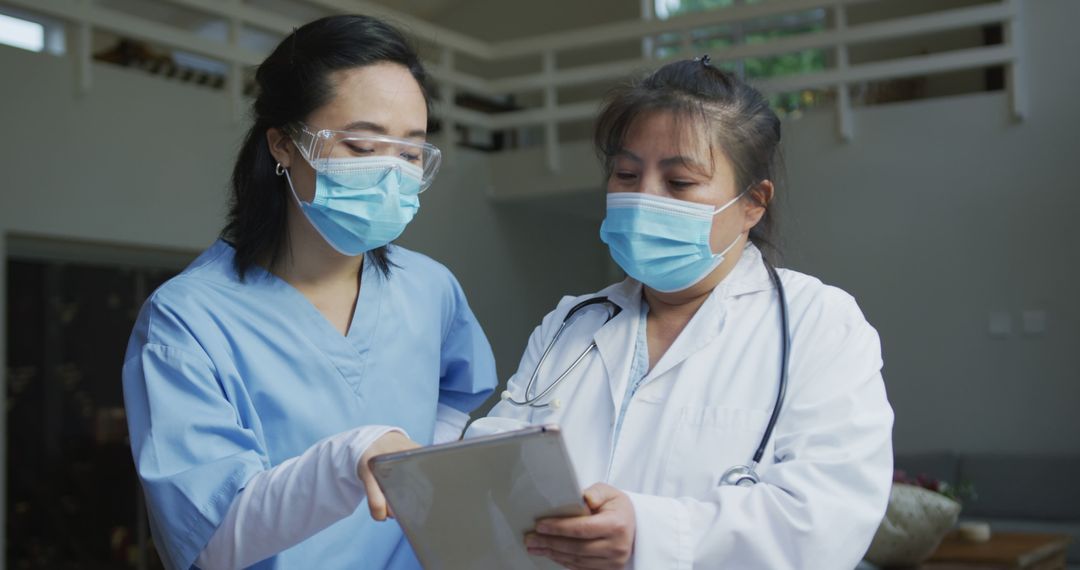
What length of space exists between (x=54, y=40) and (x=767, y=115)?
480cm

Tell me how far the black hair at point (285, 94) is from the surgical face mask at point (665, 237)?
432 mm

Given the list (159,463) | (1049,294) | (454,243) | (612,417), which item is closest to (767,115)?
(612,417)

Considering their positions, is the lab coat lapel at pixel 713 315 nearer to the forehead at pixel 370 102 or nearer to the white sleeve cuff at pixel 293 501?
the white sleeve cuff at pixel 293 501

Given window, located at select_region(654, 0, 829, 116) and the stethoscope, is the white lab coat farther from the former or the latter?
window, located at select_region(654, 0, 829, 116)

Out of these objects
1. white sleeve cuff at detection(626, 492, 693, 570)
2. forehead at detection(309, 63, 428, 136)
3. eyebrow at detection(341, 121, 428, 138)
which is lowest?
white sleeve cuff at detection(626, 492, 693, 570)

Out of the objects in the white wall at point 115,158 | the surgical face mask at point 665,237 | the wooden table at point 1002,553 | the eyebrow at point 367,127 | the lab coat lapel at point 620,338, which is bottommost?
the wooden table at point 1002,553

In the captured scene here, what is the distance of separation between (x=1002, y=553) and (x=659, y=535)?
3.32 metres

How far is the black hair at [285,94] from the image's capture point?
5.43 ft

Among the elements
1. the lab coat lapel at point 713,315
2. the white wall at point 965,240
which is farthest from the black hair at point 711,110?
the white wall at point 965,240

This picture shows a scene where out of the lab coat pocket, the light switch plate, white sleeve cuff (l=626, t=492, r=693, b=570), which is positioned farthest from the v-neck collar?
the light switch plate

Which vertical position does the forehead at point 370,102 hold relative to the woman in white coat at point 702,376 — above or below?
above

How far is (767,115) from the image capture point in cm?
157

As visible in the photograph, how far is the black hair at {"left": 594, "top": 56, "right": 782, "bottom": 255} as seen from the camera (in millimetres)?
1492

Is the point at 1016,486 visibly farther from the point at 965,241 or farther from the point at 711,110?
the point at 711,110
